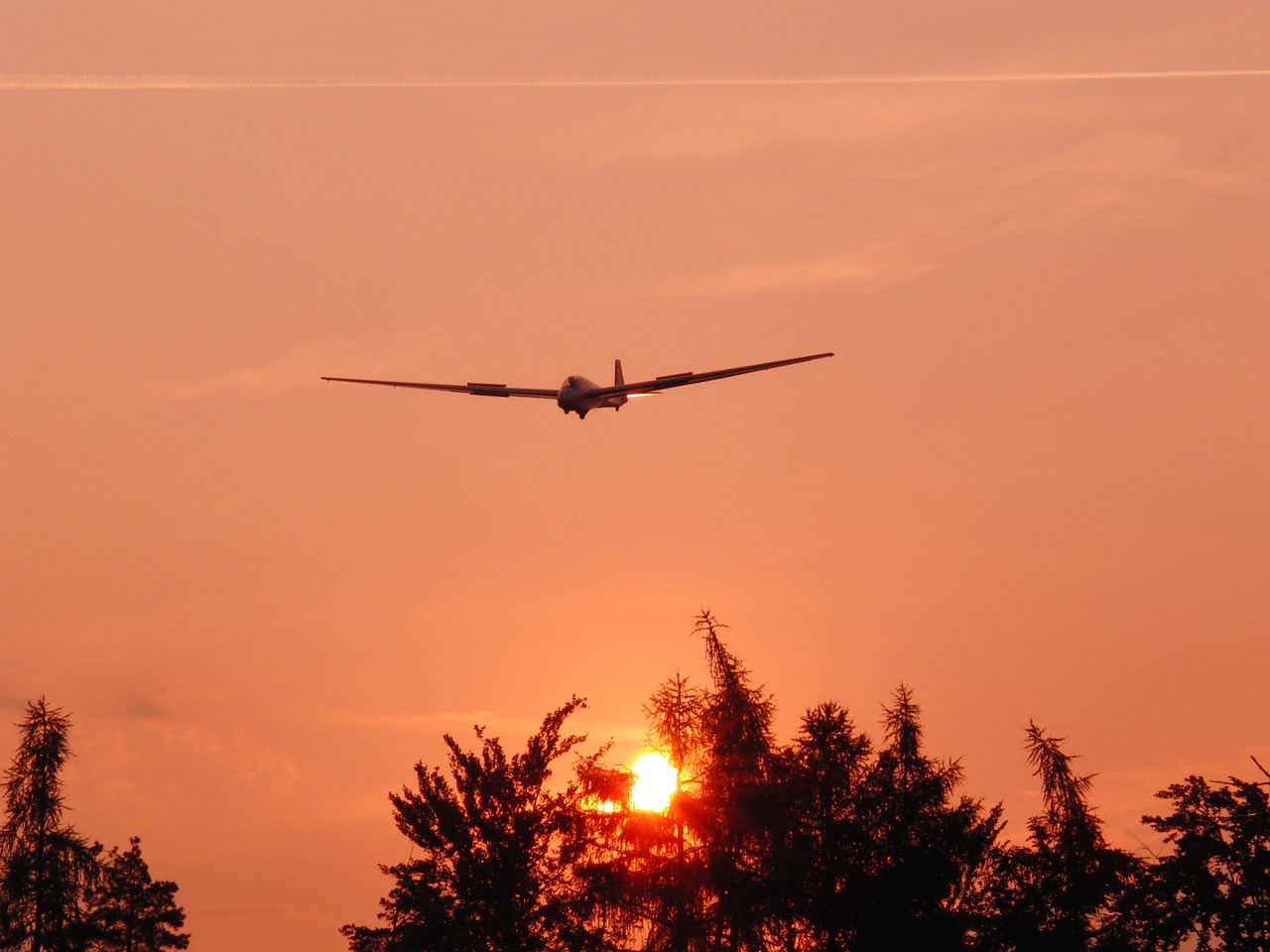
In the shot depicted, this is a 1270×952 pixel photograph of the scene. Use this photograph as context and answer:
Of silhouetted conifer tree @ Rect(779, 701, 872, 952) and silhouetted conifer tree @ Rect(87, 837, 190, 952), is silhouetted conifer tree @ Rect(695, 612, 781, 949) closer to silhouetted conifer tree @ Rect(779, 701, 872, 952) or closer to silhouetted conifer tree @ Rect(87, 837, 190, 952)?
silhouetted conifer tree @ Rect(779, 701, 872, 952)

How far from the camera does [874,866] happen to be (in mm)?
59062

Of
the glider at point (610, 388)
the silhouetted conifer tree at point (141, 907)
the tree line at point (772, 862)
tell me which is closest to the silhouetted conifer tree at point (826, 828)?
the tree line at point (772, 862)

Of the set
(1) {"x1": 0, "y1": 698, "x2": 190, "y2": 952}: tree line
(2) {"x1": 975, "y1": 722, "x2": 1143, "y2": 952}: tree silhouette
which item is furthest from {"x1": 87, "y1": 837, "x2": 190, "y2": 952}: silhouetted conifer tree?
(2) {"x1": 975, "y1": 722, "x2": 1143, "y2": 952}: tree silhouette

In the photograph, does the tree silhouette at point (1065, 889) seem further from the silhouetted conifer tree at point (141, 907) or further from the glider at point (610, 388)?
the silhouetted conifer tree at point (141, 907)

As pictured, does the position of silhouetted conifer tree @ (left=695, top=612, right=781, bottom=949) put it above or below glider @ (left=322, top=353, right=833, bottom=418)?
below

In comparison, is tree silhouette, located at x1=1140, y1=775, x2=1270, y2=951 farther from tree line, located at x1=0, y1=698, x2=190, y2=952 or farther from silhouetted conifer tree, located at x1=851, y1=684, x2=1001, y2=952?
tree line, located at x1=0, y1=698, x2=190, y2=952

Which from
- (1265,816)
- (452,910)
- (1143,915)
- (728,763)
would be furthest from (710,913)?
(1265,816)

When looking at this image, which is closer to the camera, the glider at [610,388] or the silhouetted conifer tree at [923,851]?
the silhouetted conifer tree at [923,851]

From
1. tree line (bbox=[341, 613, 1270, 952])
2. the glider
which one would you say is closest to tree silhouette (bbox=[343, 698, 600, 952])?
tree line (bbox=[341, 613, 1270, 952])

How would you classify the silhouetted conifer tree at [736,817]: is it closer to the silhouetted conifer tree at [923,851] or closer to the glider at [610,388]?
the silhouetted conifer tree at [923,851]

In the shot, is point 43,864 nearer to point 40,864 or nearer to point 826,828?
point 40,864

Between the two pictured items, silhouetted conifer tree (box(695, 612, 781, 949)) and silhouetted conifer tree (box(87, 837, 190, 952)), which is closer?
silhouetted conifer tree (box(695, 612, 781, 949))

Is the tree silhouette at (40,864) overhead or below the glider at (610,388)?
below

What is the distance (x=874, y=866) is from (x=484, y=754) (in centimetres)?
1528
